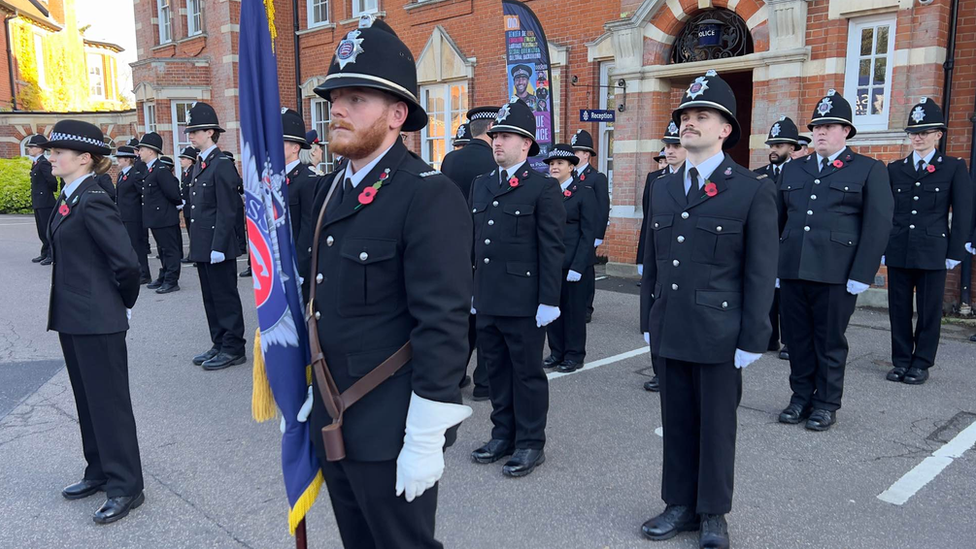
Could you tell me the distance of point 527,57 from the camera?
9.62 m

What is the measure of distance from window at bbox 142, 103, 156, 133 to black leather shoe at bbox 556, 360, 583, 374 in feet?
57.5

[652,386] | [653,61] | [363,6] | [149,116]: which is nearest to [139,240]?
[363,6]

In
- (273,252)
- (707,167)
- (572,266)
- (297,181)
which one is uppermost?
(707,167)

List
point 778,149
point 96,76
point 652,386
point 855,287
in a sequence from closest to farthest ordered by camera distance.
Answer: point 855,287 → point 652,386 → point 778,149 → point 96,76

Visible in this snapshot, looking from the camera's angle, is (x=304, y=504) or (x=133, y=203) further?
(x=133, y=203)

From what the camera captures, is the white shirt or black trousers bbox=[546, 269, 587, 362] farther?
black trousers bbox=[546, 269, 587, 362]

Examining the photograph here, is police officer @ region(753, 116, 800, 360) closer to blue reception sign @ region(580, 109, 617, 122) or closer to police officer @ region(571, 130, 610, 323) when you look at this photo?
police officer @ region(571, 130, 610, 323)

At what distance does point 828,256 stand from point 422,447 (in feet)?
12.7

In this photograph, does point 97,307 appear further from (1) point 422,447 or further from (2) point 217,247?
(2) point 217,247

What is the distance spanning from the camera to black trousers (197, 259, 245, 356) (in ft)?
22.3

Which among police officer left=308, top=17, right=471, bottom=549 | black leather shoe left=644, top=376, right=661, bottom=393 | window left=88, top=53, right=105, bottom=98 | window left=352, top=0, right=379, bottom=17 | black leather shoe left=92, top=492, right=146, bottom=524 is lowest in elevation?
black leather shoe left=644, top=376, right=661, bottom=393

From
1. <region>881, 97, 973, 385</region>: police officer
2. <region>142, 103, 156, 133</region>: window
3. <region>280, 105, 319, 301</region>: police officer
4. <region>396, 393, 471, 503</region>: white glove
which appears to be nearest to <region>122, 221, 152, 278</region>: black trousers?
<region>280, 105, 319, 301</region>: police officer

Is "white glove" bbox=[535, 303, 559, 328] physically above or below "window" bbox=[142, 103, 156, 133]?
below

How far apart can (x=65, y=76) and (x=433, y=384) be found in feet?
161
